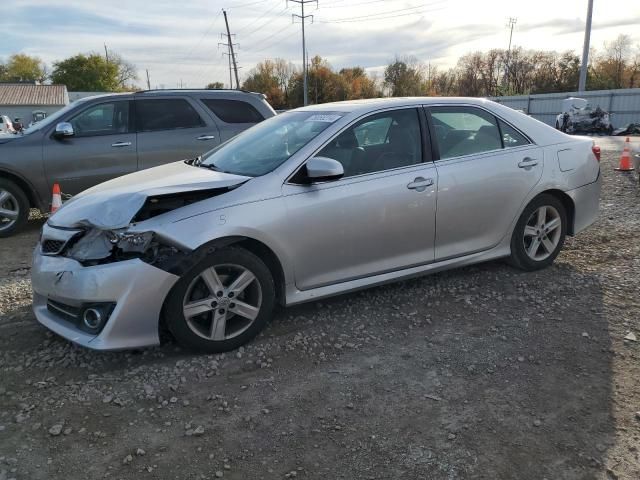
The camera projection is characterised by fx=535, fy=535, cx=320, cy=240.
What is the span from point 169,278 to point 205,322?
0.45m

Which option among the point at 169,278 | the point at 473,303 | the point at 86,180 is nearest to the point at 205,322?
the point at 169,278

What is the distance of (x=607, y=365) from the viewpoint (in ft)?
11.1

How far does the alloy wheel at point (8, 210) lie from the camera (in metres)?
6.77

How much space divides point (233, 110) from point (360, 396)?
5.81 meters

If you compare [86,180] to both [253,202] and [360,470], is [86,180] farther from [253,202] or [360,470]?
[360,470]

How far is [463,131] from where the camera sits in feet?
15.1

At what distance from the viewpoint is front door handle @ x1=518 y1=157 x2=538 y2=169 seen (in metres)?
4.68

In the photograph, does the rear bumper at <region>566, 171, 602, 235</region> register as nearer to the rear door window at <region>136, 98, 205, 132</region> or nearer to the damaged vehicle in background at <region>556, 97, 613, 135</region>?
the rear door window at <region>136, 98, 205, 132</region>

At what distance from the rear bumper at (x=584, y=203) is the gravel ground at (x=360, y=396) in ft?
2.75

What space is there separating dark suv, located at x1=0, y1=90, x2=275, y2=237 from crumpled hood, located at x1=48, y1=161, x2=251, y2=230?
3.26 metres

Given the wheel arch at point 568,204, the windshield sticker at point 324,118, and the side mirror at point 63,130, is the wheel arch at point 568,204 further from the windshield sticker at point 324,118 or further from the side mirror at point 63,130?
the side mirror at point 63,130

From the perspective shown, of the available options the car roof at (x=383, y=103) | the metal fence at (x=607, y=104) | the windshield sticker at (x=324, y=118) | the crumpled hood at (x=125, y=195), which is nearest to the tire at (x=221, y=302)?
the crumpled hood at (x=125, y=195)

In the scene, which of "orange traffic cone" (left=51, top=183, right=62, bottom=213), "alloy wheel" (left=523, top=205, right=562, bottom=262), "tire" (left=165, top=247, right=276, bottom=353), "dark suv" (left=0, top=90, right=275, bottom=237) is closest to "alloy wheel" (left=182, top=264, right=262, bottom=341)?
"tire" (left=165, top=247, right=276, bottom=353)

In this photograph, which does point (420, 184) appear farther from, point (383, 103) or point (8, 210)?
point (8, 210)
